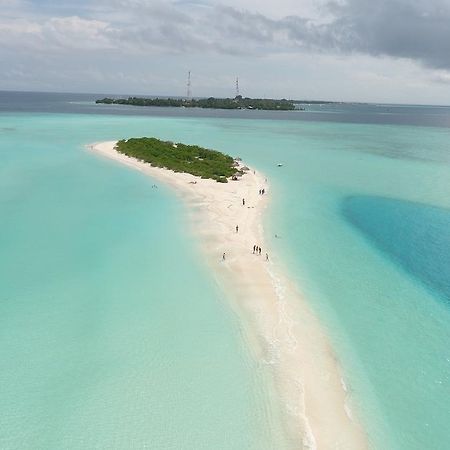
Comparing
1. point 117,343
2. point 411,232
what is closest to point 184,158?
point 411,232

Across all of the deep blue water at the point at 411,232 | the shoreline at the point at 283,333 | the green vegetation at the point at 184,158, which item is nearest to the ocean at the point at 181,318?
the deep blue water at the point at 411,232

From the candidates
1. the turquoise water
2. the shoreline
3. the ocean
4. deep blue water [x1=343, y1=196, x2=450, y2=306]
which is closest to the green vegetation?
the ocean

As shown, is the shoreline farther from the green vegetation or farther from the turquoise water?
the green vegetation

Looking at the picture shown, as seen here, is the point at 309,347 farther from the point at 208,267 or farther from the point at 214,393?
the point at 208,267

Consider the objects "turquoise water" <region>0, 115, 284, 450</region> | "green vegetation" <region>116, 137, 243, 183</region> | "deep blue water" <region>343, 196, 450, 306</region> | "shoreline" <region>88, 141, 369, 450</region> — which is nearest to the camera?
"turquoise water" <region>0, 115, 284, 450</region>

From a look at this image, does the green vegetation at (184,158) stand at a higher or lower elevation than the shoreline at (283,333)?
higher

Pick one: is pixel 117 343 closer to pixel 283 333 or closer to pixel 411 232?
pixel 283 333

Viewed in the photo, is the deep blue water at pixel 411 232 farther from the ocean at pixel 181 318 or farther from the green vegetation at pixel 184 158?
the green vegetation at pixel 184 158
